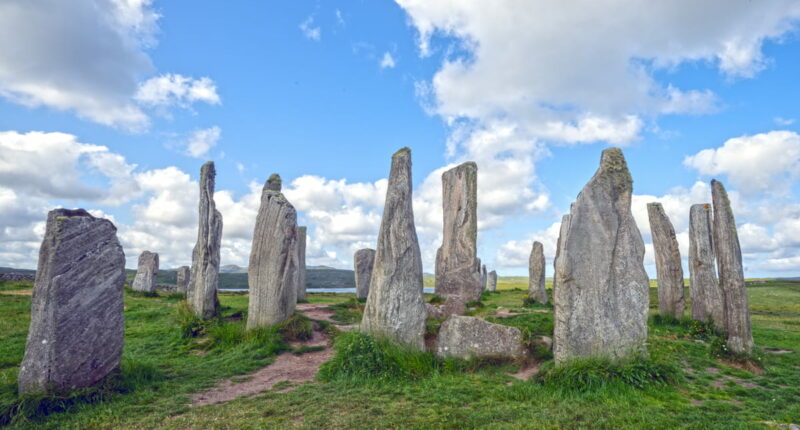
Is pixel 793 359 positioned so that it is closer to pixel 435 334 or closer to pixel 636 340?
pixel 636 340

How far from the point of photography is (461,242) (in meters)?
18.0

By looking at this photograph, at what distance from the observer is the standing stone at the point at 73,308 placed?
721 centimetres

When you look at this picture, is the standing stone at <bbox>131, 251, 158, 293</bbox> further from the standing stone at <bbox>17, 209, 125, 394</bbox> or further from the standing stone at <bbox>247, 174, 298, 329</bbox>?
the standing stone at <bbox>17, 209, 125, 394</bbox>

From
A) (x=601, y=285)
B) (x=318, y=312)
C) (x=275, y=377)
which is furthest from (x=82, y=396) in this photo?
(x=318, y=312)

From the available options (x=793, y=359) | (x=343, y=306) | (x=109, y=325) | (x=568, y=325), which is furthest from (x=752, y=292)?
(x=109, y=325)

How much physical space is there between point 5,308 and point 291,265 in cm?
1311

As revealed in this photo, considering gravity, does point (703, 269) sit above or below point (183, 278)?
above

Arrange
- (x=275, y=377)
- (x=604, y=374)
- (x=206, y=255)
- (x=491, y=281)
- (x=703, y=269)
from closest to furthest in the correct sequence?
(x=604, y=374) → (x=275, y=377) → (x=703, y=269) → (x=206, y=255) → (x=491, y=281)

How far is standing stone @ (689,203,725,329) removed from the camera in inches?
573

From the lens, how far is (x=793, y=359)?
438 inches

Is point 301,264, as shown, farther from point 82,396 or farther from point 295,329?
point 82,396

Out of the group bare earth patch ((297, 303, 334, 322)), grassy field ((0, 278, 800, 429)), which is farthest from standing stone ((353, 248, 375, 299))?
grassy field ((0, 278, 800, 429))

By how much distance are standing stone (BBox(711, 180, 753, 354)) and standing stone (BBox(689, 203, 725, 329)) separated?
3.14 m

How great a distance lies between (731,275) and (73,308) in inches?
571
